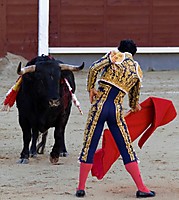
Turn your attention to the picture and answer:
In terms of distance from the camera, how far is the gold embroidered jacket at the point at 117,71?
18.5 ft

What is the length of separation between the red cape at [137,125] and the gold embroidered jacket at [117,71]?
48 centimetres

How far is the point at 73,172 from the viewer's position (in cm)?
687

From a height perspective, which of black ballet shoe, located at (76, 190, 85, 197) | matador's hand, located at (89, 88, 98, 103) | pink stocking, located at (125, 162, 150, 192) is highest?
→ matador's hand, located at (89, 88, 98, 103)

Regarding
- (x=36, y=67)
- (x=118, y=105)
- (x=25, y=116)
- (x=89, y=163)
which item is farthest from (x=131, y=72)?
(x=25, y=116)

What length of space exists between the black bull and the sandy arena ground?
7.3 inches

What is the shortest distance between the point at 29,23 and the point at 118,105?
9716mm

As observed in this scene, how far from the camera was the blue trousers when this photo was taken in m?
5.69

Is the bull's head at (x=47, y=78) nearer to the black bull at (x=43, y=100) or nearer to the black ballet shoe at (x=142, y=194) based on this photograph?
the black bull at (x=43, y=100)

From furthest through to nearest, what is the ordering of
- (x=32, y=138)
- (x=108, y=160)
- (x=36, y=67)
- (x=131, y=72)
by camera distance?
(x=32, y=138), (x=36, y=67), (x=108, y=160), (x=131, y=72)

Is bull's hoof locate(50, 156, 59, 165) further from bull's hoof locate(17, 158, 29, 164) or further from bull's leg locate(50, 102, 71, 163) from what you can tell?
bull's hoof locate(17, 158, 29, 164)

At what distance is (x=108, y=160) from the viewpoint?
611cm

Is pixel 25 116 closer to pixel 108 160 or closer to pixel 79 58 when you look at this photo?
pixel 108 160

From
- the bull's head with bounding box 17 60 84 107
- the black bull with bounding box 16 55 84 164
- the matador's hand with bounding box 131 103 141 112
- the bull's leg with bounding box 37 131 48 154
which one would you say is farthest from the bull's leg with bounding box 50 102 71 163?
the matador's hand with bounding box 131 103 141 112

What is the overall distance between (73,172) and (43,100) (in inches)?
27.3
